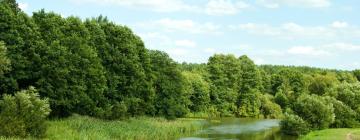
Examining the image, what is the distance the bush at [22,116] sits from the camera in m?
44.8

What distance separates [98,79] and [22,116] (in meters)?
18.2

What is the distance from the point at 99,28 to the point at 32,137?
26170mm

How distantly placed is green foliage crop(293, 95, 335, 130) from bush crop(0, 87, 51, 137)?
129 ft

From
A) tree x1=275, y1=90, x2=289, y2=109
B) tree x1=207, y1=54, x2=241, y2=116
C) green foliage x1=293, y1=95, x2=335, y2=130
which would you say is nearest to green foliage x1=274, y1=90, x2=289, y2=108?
tree x1=275, y1=90, x2=289, y2=109

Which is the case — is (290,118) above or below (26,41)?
below

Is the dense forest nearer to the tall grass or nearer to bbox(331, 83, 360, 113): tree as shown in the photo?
bbox(331, 83, 360, 113): tree

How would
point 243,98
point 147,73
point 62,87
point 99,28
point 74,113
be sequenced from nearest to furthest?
point 62,87
point 74,113
point 99,28
point 147,73
point 243,98

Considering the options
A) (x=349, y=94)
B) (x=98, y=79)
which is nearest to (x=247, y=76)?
(x=349, y=94)

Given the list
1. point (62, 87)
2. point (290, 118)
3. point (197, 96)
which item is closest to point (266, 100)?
point (197, 96)

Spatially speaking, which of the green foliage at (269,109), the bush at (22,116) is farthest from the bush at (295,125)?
the green foliage at (269,109)

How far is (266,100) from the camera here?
443ft

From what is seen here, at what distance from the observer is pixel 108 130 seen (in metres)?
57.2

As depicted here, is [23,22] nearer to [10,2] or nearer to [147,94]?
[10,2]

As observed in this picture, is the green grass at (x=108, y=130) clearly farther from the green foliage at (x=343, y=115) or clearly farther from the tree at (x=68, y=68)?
the green foliage at (x=343, y=115)
